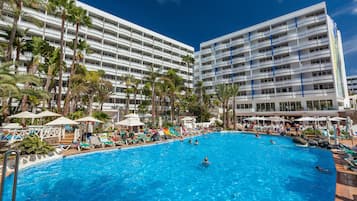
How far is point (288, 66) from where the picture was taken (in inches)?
1581

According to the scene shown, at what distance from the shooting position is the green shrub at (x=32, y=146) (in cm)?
1118

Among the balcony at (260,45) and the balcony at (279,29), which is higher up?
the balcony at (279,29)

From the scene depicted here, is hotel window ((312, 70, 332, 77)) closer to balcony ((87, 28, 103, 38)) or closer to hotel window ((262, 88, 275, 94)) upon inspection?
hotel window ((262, 88, 275, 94))

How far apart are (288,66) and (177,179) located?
41.6 m

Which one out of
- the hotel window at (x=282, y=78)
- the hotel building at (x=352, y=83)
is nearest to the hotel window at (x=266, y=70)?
the hotel window at (x=282, y=78)

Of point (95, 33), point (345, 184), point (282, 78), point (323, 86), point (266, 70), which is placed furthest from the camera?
point (266, 70)

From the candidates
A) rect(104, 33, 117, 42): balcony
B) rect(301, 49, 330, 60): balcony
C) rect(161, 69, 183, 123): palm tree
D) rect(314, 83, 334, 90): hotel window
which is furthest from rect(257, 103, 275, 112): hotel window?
rect(104, 33, 117, 42): balcony

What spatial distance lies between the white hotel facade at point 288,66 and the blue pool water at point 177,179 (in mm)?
27373

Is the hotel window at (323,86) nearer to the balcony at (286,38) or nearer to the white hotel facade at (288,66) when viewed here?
the white hotel facade at (288,66)

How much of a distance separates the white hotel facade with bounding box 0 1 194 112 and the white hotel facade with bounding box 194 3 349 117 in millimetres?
20847

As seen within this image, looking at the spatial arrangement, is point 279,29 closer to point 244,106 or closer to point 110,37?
point 244,106

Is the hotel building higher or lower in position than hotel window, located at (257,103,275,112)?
higher

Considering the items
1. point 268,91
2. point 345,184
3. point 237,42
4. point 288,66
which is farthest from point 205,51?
point 345,184

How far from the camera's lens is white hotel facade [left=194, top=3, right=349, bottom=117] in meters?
34.8
